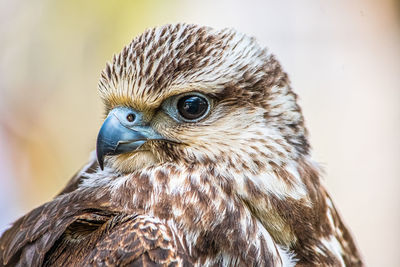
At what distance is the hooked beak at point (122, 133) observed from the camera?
2531 mm

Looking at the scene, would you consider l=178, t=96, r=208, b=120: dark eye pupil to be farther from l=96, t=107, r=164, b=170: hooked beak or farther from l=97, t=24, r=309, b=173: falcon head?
l=96, t=107, r=164, b=170: hooked beak

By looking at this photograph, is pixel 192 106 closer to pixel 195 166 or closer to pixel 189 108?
pixel 189 108

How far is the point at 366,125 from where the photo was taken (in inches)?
213

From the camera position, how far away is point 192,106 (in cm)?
256

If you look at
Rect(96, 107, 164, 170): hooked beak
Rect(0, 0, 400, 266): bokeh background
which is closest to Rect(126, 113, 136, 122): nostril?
Rect(96, 107, 164, 170): hooked beak

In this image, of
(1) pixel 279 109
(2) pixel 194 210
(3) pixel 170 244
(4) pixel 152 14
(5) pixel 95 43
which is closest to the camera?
(3) pixel 170 244

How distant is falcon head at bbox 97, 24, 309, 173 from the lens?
253cm

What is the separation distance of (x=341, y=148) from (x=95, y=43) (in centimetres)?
242

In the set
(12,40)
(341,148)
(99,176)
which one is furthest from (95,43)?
(99,176)

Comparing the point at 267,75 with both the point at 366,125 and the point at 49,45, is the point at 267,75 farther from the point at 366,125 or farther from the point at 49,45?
the point at 49,45

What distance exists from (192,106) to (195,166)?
0.26m

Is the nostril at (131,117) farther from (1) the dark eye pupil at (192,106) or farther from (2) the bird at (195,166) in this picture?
(1) the dark eye pupil at (192,106)

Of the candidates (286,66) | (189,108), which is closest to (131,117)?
(189,108)

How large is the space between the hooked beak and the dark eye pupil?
151 millimetres
